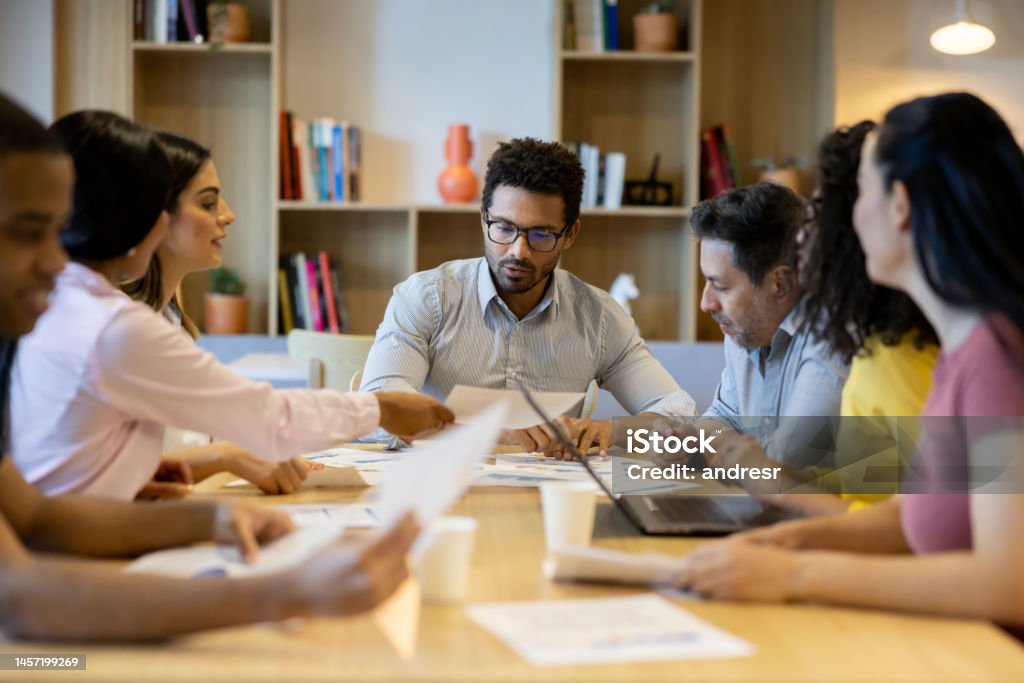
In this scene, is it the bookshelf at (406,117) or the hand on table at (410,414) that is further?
the bookshelf at (406,117)

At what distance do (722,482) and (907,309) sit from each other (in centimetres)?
52

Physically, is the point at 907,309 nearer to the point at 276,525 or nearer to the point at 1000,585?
the point at 1000,585

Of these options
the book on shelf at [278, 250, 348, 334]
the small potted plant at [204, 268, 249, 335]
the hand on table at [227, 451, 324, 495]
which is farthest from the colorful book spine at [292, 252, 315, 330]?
the hand on table at [227, 451, 324, 495]

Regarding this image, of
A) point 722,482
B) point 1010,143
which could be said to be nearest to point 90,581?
point 1010,143

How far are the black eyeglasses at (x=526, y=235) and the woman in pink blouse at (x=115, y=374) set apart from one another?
43.8 inches

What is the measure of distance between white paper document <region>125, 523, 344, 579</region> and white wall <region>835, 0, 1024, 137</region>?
3.51 meters

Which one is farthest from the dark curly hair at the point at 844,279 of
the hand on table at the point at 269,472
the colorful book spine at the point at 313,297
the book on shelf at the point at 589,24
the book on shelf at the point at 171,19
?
the book on shelf at the point at 171,19

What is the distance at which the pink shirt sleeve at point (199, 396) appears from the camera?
1279 mm

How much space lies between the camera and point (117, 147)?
4.65 feet

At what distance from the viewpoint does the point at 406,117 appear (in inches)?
172

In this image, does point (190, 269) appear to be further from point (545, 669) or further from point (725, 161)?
point (725, 161)

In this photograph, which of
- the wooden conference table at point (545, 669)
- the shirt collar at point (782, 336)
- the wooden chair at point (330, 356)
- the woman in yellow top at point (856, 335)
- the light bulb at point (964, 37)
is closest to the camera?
the wooden conference table at point (545, 669)

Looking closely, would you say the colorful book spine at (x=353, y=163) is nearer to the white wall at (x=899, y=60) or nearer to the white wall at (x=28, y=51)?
the white wall at (x=28, y=51)

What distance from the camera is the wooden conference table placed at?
35.6 inches
